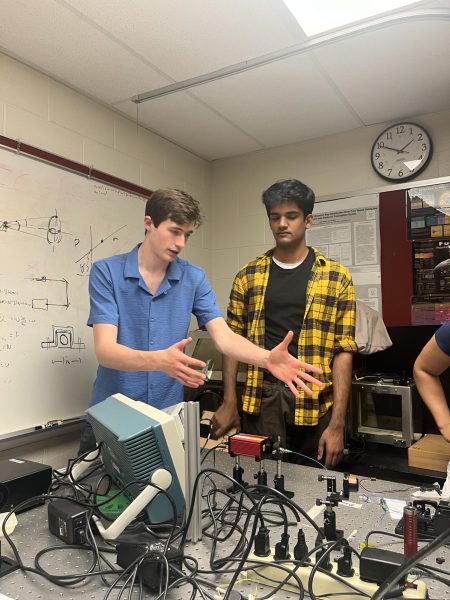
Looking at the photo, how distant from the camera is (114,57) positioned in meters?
2.10

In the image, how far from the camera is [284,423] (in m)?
1.94

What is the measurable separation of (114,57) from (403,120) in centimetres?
173

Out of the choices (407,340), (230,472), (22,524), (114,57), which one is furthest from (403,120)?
(22,524)

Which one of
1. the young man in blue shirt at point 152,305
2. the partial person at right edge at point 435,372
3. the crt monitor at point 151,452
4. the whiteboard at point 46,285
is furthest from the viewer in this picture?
the whiteboard at point 46,285

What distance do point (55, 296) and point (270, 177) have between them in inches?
69.1

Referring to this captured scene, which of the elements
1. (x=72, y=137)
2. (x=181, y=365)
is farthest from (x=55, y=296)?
(x=181, y=365)

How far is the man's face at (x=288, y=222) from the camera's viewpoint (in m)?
2.03

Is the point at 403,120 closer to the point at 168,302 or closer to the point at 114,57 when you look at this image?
the point at 114,57

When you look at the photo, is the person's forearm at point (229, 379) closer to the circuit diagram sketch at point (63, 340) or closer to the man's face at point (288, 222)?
the man's face at point (288, 222)

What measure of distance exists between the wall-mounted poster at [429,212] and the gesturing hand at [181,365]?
78.4 inches

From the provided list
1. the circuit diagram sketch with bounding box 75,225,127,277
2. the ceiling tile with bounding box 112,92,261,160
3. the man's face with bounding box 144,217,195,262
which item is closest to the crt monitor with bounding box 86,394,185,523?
the man's face with bounding box 144,217,195,262

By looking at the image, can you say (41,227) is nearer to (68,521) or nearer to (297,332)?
(297,332)

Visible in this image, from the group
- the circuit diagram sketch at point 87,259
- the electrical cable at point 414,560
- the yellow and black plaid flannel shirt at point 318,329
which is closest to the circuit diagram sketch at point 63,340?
the circuit diagram sketch at point 87,259

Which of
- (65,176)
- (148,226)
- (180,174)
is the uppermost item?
(180,174)
